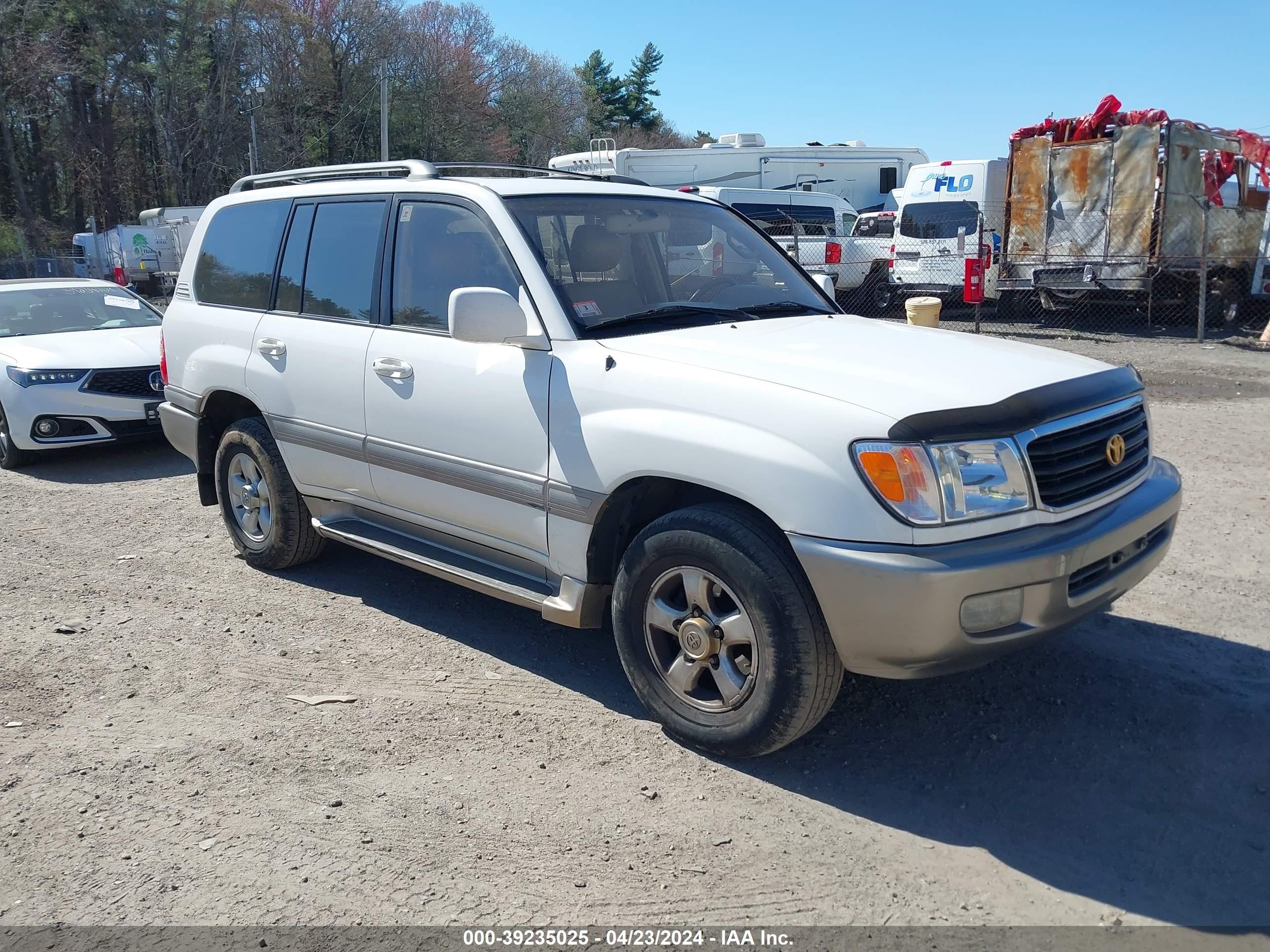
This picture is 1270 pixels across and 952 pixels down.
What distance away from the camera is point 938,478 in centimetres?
306

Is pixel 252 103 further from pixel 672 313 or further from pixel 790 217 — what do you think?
pixel 672 313

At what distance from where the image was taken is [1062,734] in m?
3.74

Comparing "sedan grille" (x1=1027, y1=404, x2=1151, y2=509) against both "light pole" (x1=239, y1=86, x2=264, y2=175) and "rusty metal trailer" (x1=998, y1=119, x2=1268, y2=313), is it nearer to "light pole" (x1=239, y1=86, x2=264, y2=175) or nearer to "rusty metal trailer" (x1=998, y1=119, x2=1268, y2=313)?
"rusty metal trailer" (x1=998, y1=119, x2=1268, y2=313)

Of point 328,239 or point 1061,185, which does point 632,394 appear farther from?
point 1061,185

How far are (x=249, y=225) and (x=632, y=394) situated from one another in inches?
119

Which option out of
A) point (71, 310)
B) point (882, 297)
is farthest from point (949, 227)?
point (71, 310)

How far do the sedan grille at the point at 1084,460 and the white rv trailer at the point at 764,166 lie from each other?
1918 centimetres

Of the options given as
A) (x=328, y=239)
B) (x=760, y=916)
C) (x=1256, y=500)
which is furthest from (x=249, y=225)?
(x=1256, y=500)

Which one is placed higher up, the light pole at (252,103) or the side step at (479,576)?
the light pole at (252,103)

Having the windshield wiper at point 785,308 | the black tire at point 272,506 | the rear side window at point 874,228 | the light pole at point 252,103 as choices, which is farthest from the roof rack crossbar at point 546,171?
the light pole at point 252,103

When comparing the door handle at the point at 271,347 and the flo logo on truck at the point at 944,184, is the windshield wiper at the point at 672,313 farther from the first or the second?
the flo logo on truck at the point at 944,184

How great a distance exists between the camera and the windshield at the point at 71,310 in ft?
30.5

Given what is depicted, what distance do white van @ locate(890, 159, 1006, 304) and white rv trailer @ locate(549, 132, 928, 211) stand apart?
5358 millimetres

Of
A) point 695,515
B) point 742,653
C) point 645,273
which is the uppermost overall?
point 645,273
